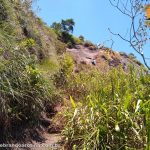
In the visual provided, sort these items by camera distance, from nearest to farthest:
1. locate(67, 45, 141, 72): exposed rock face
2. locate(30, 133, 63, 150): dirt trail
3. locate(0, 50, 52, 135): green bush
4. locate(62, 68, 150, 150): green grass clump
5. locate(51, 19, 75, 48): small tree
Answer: locate(62, 68, 150, 150): green grass clump
locate(0, 50, 52, 135): green bush
locate(30, 133, 63, 150): dirt trail
locate(67, 45, 141, 72): exposed rock face
locate(51, 19, 75, 48): small tree

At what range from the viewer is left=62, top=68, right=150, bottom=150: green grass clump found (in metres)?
5.54

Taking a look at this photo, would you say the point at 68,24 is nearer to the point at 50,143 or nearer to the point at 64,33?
the point at 64,33

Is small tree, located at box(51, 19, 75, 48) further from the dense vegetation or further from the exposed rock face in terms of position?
the dense vegetation

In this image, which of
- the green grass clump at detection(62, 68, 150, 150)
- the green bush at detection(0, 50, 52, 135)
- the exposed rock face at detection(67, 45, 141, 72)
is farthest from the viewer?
the exposed rock face at detection(67, 45, 141, 72)

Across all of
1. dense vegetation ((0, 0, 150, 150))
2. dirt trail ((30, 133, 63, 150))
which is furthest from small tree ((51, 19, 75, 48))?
dirt trail ((30, 133, 63, 150))

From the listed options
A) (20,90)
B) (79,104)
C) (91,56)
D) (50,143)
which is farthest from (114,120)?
(91,56)

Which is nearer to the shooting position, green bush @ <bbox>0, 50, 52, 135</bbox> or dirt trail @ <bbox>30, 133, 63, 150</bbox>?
green bush @ <bbox>0, 50, 52, 135</bbox>

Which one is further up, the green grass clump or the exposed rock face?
the exposed rock face

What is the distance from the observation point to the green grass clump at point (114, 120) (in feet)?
18.2

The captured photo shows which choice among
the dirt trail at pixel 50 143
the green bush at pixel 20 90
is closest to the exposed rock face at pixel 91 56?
the green bush at pixel 20 90

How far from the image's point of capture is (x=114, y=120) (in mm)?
5754

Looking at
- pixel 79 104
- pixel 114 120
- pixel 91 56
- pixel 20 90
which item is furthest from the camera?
pixel 91 56

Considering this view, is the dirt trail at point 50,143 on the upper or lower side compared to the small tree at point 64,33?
lower

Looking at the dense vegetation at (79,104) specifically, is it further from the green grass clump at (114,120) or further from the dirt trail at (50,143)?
the dirt trail at (50,143)
